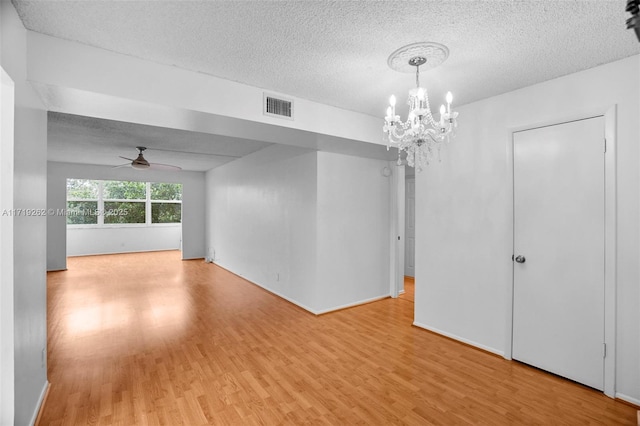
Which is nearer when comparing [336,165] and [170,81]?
[170,81]

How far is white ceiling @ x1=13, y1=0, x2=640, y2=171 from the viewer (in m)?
1.72

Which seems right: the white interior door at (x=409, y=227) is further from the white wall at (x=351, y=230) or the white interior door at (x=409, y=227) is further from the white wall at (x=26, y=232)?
the white wall at (x=26, y=232)

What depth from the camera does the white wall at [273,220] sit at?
4.32 metres

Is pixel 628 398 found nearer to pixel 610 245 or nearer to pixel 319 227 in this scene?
pixel 610 245

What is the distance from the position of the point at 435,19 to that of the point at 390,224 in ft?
11.3

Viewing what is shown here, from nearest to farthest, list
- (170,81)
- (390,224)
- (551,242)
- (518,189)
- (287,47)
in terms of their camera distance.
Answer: (287,47)
(170,81)
(551,242)
(518,189)
(390,224)

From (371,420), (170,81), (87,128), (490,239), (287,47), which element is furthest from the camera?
(87,128)

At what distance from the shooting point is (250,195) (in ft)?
19.6

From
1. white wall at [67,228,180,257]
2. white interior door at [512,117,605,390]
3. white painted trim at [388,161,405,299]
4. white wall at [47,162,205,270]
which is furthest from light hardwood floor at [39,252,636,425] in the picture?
white wall at [67,228,180,257]

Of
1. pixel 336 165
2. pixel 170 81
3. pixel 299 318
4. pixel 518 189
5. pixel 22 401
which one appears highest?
pixel 170 81

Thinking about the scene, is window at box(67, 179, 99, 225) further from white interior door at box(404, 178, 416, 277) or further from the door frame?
the door frame

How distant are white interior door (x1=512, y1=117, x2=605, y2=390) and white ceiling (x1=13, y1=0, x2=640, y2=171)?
657 millimetres

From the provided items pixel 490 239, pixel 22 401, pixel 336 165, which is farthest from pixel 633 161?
pixel 22 401

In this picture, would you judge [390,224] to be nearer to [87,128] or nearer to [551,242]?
[551,242]
